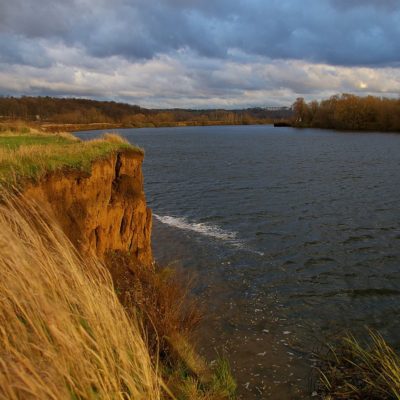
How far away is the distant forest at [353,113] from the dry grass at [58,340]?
4239 inches

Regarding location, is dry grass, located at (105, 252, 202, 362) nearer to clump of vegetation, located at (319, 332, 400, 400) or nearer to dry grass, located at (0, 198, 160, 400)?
dry grass, located at (0, 198, 160, 400)

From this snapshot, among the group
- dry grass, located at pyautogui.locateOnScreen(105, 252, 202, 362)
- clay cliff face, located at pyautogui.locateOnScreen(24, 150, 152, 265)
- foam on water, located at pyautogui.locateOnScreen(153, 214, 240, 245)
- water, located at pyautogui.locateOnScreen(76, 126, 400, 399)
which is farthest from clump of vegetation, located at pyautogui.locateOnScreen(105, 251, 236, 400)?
foam on water, located at pyautogui.locateOnScreen(153, 214, 240, 245)

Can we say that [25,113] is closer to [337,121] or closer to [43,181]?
[337,121]

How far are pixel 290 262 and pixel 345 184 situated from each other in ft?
50.5

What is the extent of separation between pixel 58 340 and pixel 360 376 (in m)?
5.26

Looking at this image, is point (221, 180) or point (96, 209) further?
point (221, 180)

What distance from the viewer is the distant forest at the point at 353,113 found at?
101 metres

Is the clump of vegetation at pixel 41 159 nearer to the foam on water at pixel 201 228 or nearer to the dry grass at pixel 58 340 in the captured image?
the dry grass at pixel 58 340

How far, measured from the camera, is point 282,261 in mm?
12945

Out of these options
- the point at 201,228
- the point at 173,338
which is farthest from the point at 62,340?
the point at 201,228

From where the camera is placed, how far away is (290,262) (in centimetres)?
1283

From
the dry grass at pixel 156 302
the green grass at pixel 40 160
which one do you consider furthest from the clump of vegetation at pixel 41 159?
the dry grass at pixel 156 302

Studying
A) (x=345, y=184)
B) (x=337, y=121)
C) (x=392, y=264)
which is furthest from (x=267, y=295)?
(x=337, y=121)

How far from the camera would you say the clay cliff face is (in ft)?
27.7
